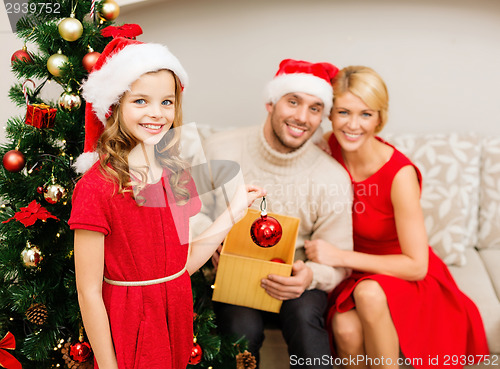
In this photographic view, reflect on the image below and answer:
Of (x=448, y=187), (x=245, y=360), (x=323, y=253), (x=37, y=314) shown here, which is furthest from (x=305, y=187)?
(x=37, y=314)

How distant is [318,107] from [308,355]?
0.87 m

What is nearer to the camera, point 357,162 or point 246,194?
point 246,194

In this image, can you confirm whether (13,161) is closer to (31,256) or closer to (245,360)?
(31,256)

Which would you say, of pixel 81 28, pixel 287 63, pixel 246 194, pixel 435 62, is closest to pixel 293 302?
pixel 246 194

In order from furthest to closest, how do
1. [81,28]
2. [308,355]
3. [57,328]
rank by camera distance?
[308,355] < [57,328] < [81,28]

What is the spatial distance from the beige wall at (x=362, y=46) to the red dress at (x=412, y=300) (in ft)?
2.39

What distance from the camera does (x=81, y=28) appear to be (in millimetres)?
1156

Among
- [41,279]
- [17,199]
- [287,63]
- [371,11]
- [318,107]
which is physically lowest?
[41,279]

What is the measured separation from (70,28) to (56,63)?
0.10 metres

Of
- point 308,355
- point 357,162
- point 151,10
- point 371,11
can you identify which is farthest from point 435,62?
point 308,355

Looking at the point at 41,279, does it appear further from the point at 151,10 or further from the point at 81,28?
the point at 151,10

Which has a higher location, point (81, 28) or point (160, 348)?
point (81, 28)

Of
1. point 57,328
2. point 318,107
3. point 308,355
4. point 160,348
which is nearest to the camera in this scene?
point 160,348

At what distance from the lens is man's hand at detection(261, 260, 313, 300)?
1451mm
